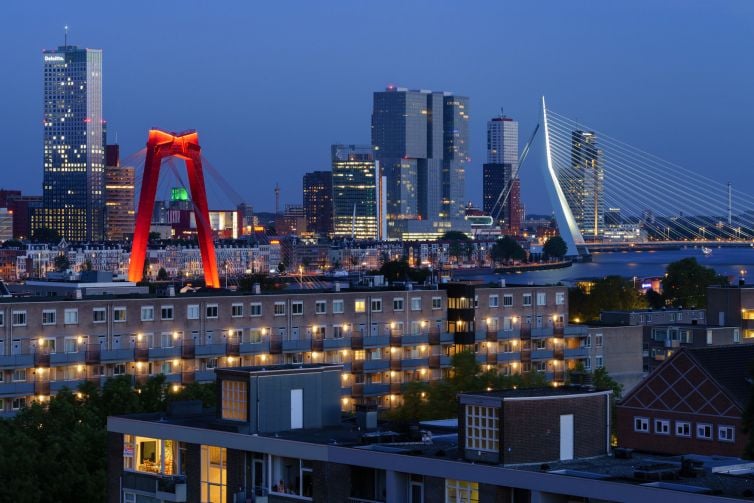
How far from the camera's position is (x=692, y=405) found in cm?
2827

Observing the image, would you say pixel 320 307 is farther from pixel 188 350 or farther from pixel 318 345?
pixel 188 350

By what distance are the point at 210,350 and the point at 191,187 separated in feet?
122

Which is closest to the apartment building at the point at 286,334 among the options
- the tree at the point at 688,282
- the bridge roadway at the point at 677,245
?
the tree at the point at 688,282

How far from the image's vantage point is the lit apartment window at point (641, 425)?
29.3 meters

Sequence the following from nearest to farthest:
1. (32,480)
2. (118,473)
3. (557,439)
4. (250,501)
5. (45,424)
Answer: (557,439), (250,501), (118,473), (32,480), (45,424)

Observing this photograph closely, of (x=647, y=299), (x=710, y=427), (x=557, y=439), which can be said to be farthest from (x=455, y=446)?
(x=647, y=299)

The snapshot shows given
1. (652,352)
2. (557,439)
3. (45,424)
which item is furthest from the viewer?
(652,352)

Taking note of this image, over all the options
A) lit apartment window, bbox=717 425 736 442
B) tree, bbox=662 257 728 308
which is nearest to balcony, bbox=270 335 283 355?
lit apartment window, bbox=717 425 736 442

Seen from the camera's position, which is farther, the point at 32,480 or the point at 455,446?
the point at 32,480

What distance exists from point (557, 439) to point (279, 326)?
2748cm

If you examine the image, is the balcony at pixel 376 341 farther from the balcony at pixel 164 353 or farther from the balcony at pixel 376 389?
the balcony at pixel 164 353

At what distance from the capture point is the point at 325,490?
15.0 meters

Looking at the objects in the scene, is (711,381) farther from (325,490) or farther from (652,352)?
(652,352)

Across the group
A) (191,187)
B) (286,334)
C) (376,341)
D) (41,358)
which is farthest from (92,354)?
(191,187)
